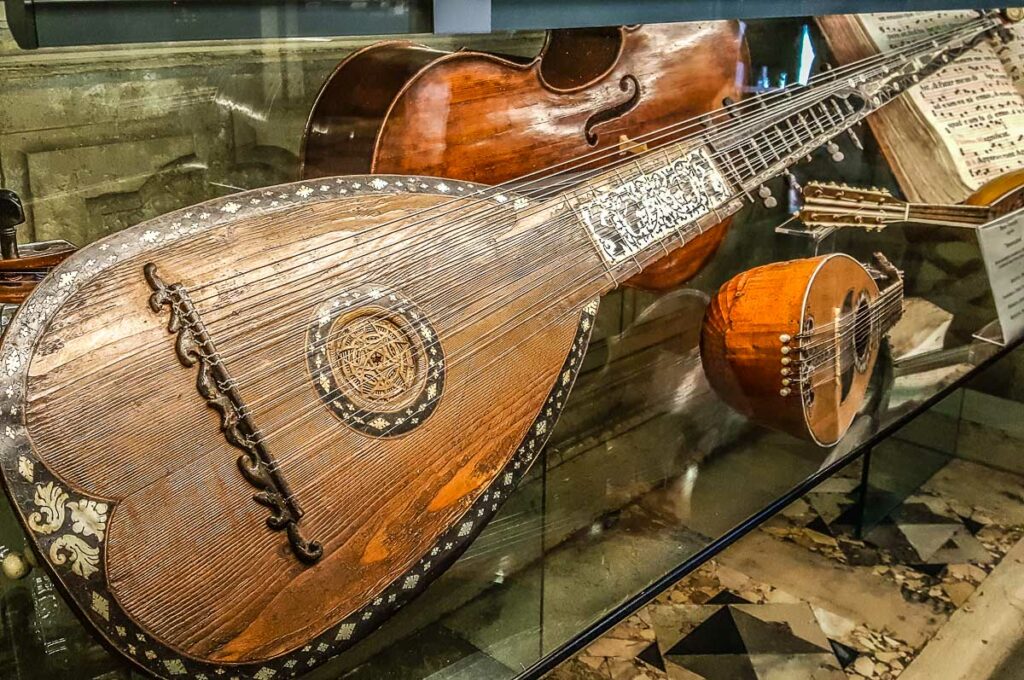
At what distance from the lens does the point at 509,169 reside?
3.58 ft

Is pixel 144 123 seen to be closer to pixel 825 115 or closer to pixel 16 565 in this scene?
pixel 16 565

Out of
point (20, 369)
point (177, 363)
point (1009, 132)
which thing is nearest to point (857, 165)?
point (1009, 132)

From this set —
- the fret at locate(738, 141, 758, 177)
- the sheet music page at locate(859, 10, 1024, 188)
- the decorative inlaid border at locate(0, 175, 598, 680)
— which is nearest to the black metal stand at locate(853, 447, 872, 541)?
the sheet music page at locate(859, 10, 1024, 188)

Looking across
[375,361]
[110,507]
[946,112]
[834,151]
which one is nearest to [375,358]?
[375,361]

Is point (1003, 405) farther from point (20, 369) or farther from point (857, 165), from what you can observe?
point (20, 369)

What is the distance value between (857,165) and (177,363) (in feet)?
4.18

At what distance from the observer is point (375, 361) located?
0.91 metres

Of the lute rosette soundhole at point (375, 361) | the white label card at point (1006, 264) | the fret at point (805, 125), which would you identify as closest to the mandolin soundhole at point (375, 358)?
the lute rosette soundhole at point (375, 361)

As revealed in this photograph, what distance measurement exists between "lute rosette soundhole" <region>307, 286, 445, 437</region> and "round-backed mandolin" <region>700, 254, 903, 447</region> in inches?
24.4

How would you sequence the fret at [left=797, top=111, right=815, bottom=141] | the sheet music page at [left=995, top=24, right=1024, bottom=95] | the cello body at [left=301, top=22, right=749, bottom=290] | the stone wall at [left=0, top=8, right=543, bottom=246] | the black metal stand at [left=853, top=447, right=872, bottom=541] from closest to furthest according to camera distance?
the stone wall at [left=0, top=8, right=543, bottom=246]
the cello body at [left=301, top=22, right=749, bottom=290]
the fret at [left=797, top=111, right=815, bottom=141]
the sheet music page at [left=995, top=24, right=1024, bottom=95]
the black metal stand at [left=853, top=447, right=872, bottom=541]

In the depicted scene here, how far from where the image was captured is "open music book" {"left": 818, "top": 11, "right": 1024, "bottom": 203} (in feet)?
5.34

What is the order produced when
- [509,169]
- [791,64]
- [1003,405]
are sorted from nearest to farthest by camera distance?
1. [509,169]
2. [791,64]
3. [1003,405]

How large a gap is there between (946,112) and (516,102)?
1.04m

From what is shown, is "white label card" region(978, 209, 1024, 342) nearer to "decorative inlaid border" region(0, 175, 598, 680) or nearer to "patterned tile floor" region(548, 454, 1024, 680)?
"patterned tile floor" region(548, 454, 1024, 680)
